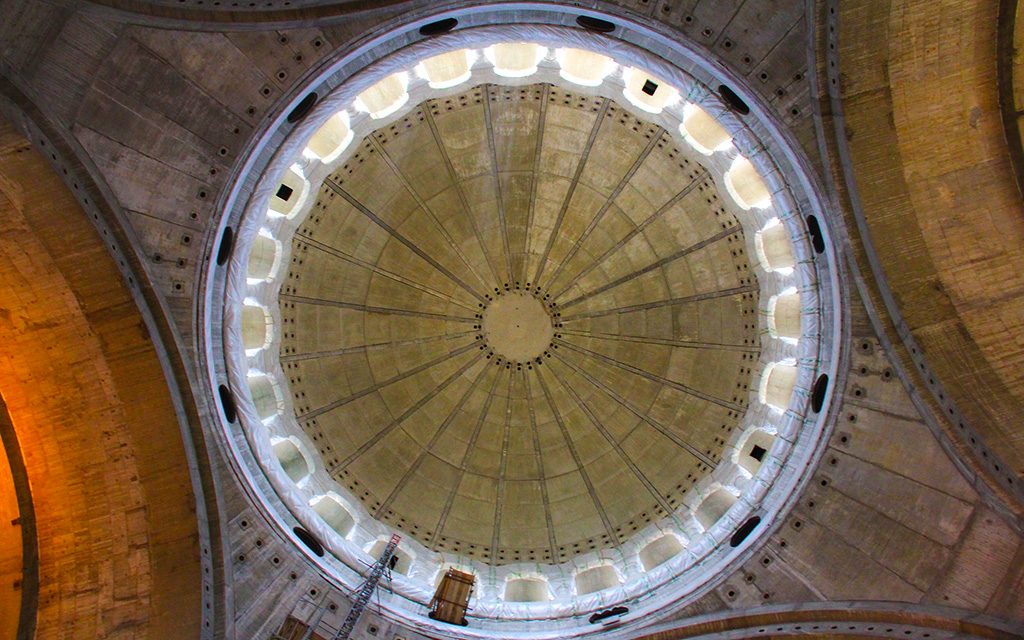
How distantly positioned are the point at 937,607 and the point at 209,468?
1301cm

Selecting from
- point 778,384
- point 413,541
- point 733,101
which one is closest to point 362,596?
point 413,541

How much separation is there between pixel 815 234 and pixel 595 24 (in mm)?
5221

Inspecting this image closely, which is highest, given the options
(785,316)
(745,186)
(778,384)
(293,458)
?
(745,186)

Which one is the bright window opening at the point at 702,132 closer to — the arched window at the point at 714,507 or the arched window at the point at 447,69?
the arched window at the point at 447,69

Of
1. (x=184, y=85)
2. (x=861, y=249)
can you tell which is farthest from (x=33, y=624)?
(x=861, y=249)

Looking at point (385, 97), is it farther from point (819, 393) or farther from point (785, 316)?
point (819, 393)

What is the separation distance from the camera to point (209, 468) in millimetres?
11172

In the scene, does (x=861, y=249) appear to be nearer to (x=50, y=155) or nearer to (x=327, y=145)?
(x=327, y=145)

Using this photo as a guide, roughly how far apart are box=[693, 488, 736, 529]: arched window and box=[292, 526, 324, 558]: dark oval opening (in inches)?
321

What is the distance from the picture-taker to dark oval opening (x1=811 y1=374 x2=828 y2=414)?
37.7ft

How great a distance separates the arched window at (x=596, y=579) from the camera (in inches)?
561

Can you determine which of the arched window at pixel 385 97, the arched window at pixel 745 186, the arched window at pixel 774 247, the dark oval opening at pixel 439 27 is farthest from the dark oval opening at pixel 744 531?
the arched window at pixel 385 97

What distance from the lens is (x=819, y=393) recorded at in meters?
11.6

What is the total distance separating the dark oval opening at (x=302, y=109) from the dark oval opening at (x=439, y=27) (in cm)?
210
